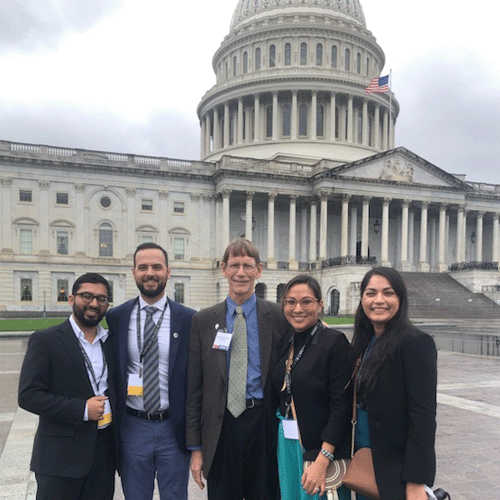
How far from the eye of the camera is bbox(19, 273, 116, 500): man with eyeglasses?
4.37m

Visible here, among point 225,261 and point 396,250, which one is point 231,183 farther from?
point 225,261

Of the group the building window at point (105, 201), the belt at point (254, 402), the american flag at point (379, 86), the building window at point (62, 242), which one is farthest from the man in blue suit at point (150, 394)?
the american flag at point (379, 86)

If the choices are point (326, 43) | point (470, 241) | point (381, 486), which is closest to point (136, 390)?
point (381, 486)

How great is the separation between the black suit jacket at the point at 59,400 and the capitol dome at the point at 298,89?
59.8 m

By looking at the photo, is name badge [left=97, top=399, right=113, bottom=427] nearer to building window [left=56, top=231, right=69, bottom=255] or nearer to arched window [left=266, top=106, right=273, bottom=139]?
building window [left=56, top=231, right=69, bottom=255]

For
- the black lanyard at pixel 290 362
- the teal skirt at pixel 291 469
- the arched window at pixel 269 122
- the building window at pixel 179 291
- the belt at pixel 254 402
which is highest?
the arched window at pixel 269 122

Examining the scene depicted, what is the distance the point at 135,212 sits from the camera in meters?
51.9

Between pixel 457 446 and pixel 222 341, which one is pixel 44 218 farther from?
pixel 222 341

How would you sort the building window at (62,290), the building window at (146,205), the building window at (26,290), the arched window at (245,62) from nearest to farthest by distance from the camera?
the building window at (26,290) < the building window at (62,290) < the building window at (146,205) < the arched window at (245,62)

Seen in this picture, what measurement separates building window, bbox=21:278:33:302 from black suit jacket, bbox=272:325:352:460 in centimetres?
4940

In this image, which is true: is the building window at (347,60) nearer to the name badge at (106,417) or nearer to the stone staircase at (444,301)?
the stone staircase at (444,301)

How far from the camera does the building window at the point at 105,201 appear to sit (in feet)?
167

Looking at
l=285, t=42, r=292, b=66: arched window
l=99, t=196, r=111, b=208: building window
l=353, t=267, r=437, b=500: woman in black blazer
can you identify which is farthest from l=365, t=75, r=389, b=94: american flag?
l=353, t=267, r=437, b=500: woman in black blazer

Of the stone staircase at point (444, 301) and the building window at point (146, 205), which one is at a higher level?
the building window at point (146, 205)
